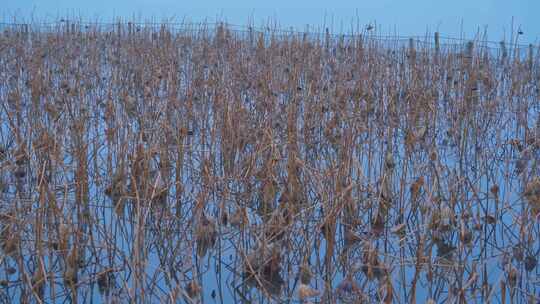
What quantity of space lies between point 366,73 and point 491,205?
300 centimetres

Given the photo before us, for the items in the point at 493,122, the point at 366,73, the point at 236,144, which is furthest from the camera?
the point at 366,73

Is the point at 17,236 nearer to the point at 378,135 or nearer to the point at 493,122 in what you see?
the point at 378,135

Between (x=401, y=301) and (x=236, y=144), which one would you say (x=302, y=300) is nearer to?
(x=401, y=301)

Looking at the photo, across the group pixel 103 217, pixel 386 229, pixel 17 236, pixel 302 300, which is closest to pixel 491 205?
pixel 386 229

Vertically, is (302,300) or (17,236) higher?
(17,236)

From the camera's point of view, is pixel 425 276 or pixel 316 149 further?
pixel 316 149

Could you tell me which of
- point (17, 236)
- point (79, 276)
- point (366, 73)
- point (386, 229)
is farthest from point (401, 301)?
point (366, 73)

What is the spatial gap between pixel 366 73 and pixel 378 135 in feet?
6.26

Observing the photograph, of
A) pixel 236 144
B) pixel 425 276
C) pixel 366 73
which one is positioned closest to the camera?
pixel 425 276

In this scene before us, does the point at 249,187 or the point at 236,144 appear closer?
the point at 249,187

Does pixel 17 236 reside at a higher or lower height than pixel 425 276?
higher

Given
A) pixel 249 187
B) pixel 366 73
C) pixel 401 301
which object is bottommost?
pixel 401 301

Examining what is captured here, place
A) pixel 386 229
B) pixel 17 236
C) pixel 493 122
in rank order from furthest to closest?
pixel 493 122 < pixel 386 229 < pixel 17 236

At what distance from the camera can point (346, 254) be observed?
214 centimetres
